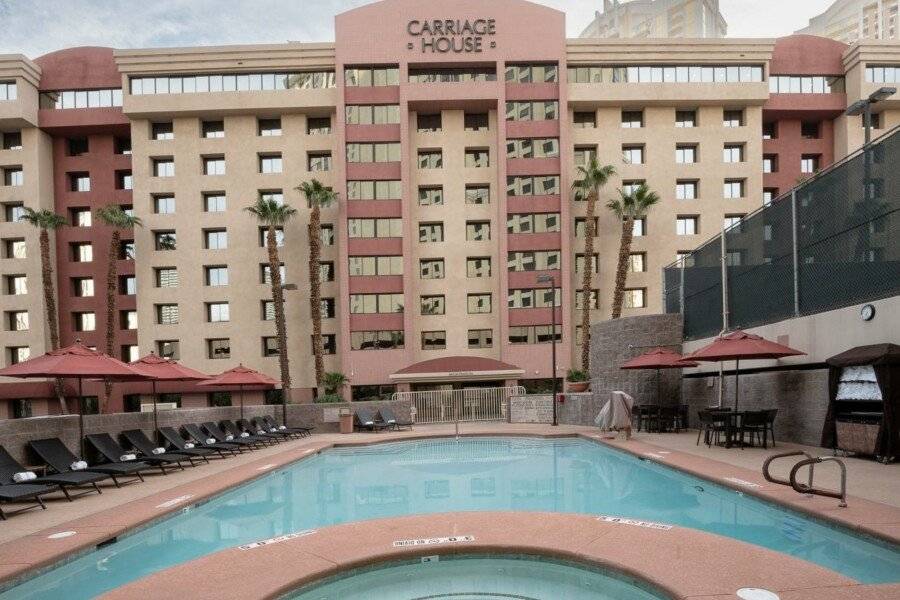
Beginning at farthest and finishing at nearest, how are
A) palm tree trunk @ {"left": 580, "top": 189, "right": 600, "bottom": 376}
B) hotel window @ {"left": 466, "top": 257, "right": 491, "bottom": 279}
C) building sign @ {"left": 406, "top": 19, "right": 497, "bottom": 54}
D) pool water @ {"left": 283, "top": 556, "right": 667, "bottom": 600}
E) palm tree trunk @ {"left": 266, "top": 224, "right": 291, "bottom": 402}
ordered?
hotel window @ {"left": 466, "top": 257, "right": 491, "bottom": 279} → building sign @ {"left": 406, "top": 19, "right": 497, "bottom": 54} → palm tree trunk @ {"left": 266, "top": 224, "right": 291, "bottom": 402} → palm tree trunk @ {"left": 580, "top": 189, "right": 600, "bottom": 376} → pool water @ {"left": 283, "top": 556, "right": 667, "bottom": 600}

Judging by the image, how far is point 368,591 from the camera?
553 centimetres

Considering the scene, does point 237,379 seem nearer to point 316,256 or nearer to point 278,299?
point 278,299

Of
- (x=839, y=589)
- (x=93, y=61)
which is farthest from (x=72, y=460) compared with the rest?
(x=93, y=61)

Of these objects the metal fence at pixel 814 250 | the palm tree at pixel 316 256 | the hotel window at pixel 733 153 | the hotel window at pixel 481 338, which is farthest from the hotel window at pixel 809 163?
the palm tree at pixel 316 256

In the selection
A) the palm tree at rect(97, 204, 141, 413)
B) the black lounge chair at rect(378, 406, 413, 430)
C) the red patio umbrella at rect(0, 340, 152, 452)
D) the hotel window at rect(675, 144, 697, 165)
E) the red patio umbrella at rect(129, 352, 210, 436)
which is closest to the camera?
the red patio umbrella at rect(0, 340, 152, 452)

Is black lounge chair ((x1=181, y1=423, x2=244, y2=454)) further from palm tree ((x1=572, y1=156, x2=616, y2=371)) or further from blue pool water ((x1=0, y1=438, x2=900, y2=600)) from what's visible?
palm tree ((x1=572, y1=156, x2=616, y2=371))

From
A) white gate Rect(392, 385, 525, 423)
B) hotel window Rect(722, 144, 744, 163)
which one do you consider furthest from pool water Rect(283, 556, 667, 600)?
hotel window Rect(722, 144, 744, 163)

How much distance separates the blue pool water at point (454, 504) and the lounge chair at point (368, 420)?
5.00 metres

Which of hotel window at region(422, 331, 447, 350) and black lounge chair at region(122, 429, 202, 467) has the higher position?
hotel window at region(422, 331, 447, 350)

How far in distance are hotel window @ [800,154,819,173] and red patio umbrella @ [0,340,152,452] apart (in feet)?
135

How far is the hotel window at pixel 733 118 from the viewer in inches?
1402

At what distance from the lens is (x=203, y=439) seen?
15.5 m

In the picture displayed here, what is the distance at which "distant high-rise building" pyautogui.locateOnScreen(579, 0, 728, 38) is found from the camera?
144m

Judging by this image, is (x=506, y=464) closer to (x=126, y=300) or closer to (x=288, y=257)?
(x=288, y=257)
